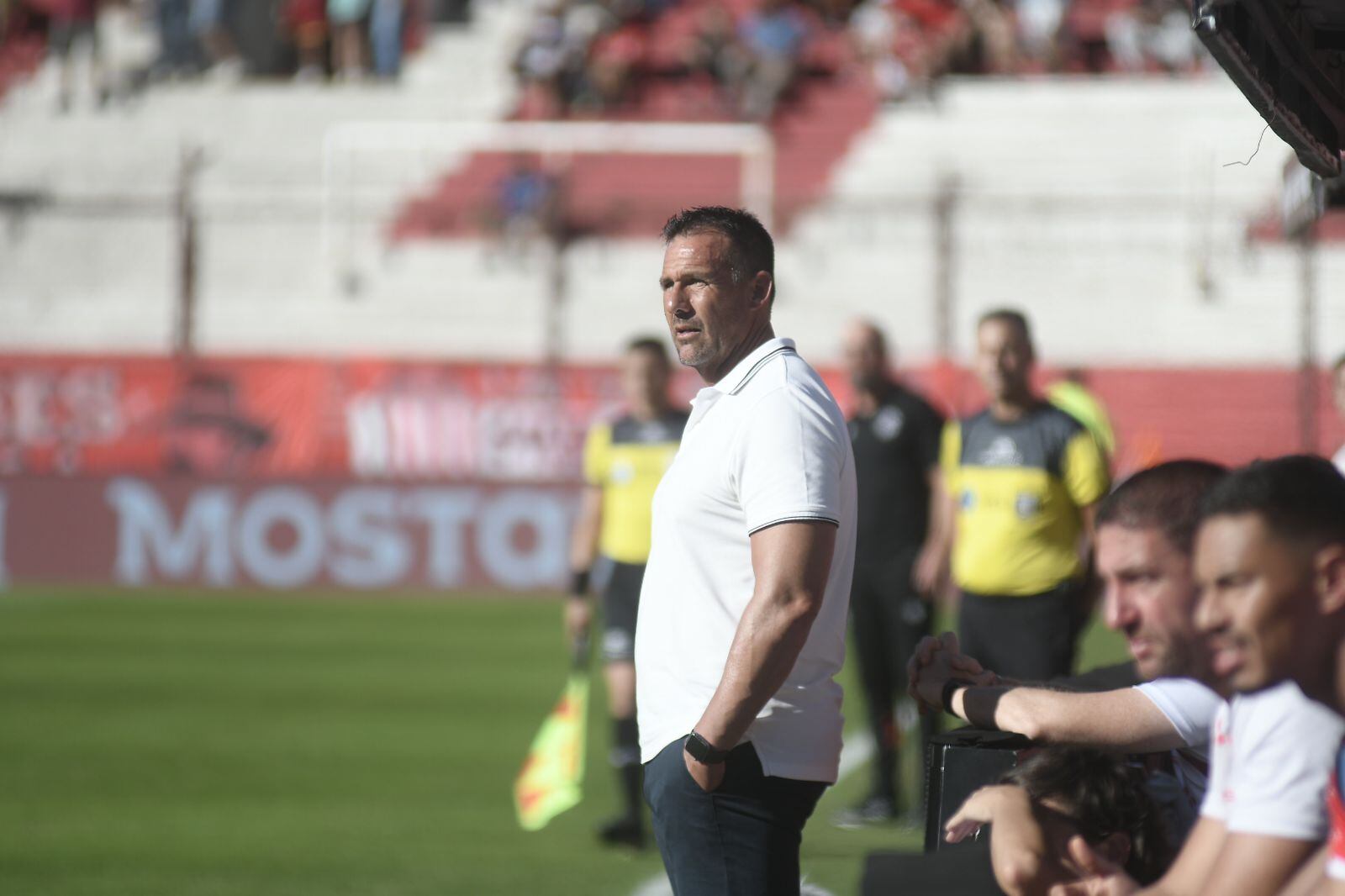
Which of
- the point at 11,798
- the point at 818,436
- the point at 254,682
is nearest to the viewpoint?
the point at 818,436

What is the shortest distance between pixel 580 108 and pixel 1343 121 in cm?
2320

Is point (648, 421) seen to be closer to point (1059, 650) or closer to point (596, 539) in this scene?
point (596, 539)

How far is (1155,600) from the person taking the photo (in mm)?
3133

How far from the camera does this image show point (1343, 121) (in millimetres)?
3816

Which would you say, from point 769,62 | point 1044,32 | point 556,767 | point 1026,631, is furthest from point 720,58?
point 556,767

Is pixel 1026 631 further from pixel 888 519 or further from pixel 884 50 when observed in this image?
pixel 884 50

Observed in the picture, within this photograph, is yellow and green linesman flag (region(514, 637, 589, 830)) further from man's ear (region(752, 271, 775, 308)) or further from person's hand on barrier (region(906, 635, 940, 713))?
man's ear (region(752, 271, 775, 308))

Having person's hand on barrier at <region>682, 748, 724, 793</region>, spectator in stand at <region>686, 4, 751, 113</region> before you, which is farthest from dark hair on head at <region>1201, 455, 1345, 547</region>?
spectator in stand at <region>686, 4, 751, 113</region>

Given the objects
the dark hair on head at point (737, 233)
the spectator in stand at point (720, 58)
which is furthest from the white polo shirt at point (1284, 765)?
the spectator in stand at point (720, 58)

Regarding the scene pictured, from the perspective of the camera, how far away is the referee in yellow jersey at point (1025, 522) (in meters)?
7.30

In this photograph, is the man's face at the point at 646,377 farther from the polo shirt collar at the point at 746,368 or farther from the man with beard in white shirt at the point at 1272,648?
the man with beard in white shirt at the point at 1272,648

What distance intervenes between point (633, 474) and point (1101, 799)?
5.16 metres

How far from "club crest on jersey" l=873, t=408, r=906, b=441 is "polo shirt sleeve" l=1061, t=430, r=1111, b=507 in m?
1.19

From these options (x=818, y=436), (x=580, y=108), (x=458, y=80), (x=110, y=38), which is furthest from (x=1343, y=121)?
(x=110, y=38)
